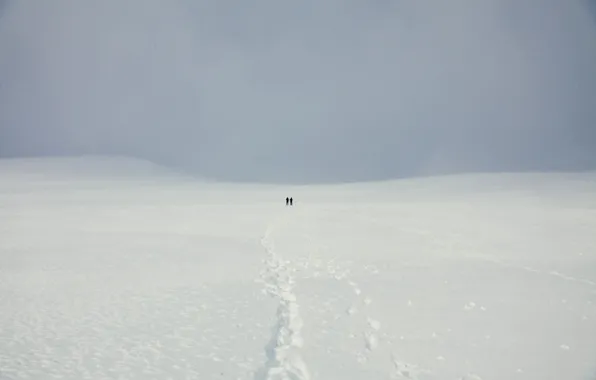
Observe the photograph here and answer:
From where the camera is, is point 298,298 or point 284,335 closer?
point 284,335

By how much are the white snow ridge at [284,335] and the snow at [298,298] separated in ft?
0.10

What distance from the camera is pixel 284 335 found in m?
5.91

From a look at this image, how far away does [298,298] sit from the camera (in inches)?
291

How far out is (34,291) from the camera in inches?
304

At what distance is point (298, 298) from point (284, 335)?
149cm

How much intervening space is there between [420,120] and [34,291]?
6082 centimetres

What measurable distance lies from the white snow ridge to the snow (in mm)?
30

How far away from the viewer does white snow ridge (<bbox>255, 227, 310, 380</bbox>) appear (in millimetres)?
4871

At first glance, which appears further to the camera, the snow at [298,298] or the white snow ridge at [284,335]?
the snow at [298,298]

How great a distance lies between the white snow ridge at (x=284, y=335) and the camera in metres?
4.87

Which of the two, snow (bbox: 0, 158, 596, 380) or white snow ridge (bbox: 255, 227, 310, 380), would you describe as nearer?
white snow ridge (bbox: 255, 227, 310, 380)

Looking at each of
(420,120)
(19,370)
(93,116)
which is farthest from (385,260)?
(93,116)

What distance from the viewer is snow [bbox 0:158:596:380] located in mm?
5184

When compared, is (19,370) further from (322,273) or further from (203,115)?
(203,115)
